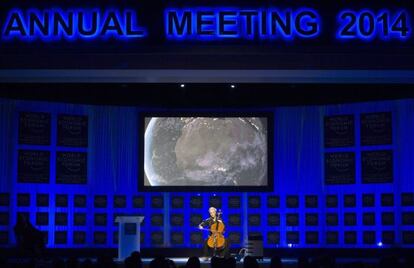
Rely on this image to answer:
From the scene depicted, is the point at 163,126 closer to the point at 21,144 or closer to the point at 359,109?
the point at 21,144

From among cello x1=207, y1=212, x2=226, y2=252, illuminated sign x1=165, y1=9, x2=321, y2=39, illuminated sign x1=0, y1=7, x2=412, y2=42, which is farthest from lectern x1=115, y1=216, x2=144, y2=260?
illuminated sign x1=165, y1=9, x2=321, y2=39

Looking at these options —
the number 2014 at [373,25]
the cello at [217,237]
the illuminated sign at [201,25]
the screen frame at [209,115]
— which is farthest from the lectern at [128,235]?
the number 2014 at [373,25]

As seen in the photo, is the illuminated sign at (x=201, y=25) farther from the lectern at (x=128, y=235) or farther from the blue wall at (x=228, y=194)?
the lectern at (x=128, y=235)

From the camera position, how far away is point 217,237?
1817 cm

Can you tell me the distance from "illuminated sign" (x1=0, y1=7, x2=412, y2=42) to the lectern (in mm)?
4369

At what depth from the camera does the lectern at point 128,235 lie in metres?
17.5

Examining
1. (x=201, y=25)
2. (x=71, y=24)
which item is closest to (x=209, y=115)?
(x=201, y=25)

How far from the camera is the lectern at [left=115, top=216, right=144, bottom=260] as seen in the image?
17.5m

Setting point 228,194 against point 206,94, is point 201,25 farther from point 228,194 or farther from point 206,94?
point 228,194

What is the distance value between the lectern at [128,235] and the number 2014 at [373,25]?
632 cm

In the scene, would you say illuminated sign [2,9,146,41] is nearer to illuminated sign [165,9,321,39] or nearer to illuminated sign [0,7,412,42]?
illuminated sign [0,7,412,42]

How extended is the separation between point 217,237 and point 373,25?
6183 mm

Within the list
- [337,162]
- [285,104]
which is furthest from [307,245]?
[285,104]

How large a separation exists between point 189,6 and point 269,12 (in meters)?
1.69
